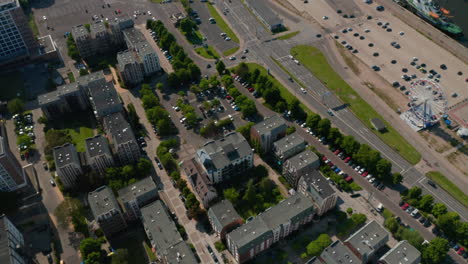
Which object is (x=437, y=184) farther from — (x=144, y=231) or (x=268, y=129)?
(x=144, y=231)

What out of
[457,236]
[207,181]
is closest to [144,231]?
[207,181]

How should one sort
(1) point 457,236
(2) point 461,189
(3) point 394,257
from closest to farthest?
(3) point 394,257 < (1) point 457,236 < (2) point 461,189

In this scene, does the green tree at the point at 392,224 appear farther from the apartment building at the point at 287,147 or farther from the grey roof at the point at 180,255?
the grey roof at the point at 180,255

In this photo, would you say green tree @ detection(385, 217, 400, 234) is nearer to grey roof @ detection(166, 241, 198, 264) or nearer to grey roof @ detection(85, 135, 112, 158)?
grey roof @ detection(166, 241, 198, 264)

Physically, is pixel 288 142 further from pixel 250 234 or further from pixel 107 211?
pixel 107 211

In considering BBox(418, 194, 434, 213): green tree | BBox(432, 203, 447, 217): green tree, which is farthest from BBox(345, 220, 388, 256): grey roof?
BBox(432, 203, 447, 217): green tree

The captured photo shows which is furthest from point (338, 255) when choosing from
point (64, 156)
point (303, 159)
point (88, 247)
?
point (64, 156)

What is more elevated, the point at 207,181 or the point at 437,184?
the point at 207,181
